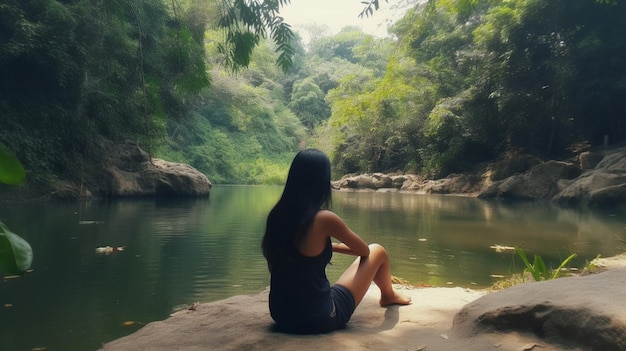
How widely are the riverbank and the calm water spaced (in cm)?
92

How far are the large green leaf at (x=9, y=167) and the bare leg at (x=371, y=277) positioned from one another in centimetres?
253

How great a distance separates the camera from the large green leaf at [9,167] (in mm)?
661

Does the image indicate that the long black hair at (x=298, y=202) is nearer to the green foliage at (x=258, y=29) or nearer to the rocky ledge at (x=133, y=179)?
the green foliage at (x=258, y=29)

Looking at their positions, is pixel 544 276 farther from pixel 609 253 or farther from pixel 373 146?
pixel 373 146

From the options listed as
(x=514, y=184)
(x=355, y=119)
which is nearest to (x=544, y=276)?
(x=514, y=184)

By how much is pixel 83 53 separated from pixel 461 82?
17.3m

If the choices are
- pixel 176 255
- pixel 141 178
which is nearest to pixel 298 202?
pixel 176 255

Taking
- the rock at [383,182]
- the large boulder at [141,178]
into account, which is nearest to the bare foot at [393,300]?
the large boulder at [141,178]

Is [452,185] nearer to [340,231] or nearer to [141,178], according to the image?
[141,178]

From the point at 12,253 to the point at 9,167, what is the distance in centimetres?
11

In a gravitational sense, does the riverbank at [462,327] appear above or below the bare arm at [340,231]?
below

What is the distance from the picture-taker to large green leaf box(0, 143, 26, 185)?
66cm

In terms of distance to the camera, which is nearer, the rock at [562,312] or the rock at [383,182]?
the rock at [562,312]

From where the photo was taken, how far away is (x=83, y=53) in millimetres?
12922
